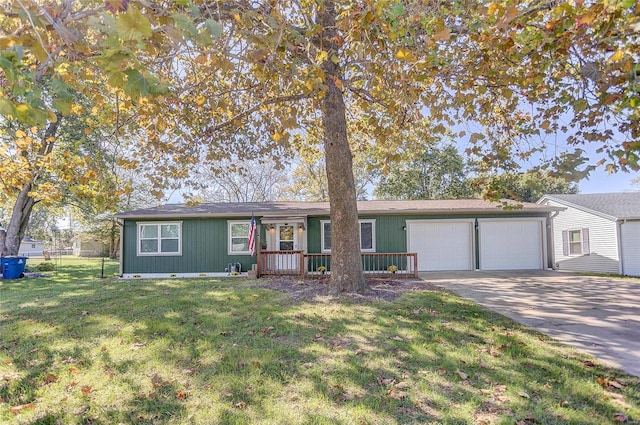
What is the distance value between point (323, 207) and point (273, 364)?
952 cm

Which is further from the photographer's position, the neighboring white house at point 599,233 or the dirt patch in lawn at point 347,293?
the neighboring white house at point 599,233

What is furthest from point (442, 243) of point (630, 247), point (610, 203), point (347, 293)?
point (610, 203)

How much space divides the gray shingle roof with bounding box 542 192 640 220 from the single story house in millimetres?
2123

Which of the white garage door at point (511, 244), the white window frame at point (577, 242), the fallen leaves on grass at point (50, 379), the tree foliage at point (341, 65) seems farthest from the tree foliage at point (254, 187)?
the fallen leaves on grass at point (50, 379)

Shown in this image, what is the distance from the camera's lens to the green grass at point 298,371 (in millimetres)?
2750

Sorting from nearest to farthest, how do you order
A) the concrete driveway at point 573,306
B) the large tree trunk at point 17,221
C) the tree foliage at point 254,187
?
the concrete driveway at point 573,306 → the large tree trunk at point 17,221 → the tree foliage at point 254,187

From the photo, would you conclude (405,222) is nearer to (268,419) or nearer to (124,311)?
(124,311)

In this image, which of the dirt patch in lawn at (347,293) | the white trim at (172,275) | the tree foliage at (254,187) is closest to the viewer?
the dirt patch in lawn at (347,293)

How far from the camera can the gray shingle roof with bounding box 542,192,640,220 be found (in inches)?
486

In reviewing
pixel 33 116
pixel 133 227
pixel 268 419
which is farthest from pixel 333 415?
pixel 133 227

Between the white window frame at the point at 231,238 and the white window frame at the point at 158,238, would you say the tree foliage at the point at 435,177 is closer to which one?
the white window frame at the point at 231,238

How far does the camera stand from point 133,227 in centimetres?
1273

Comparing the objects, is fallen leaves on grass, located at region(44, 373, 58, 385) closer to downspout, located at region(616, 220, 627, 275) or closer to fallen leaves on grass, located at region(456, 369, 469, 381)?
fallen leaves on grass, located at region(456, 369, 469, 381)

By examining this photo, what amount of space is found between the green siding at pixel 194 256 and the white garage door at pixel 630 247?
1322 cm
